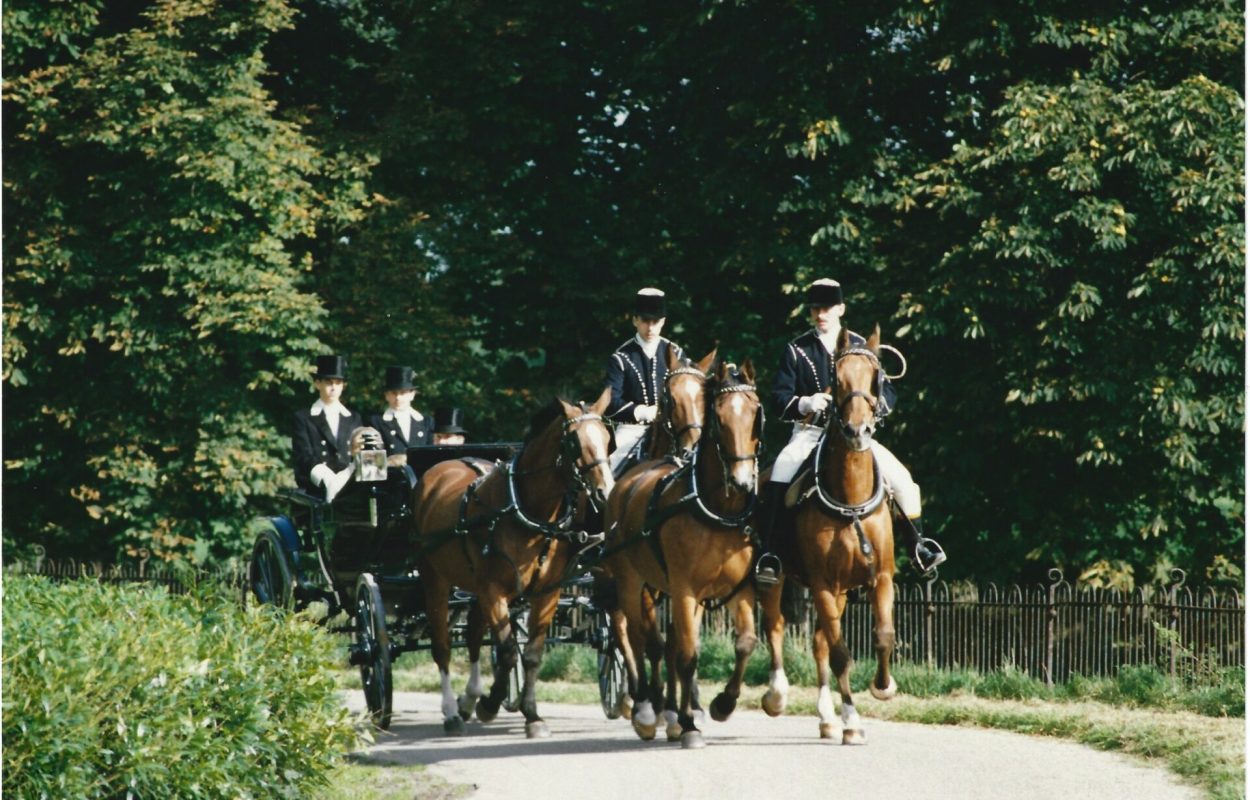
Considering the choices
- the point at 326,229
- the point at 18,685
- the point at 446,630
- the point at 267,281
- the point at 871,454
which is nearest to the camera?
the point at 18,685

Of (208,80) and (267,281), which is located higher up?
(208,80)

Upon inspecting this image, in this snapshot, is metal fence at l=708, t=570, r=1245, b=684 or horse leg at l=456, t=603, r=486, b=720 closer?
horse leg at l=456, t=603, r=486, b=720

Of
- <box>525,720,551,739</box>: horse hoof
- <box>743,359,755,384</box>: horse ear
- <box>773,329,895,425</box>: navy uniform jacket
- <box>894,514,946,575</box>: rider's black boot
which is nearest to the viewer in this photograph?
<box>743,359,755,384</box>: horse ear

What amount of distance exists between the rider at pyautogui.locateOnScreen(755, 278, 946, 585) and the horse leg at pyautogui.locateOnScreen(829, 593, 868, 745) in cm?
54

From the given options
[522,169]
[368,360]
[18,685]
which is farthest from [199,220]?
[18,685]

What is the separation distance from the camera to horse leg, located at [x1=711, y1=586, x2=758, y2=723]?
10953 millimetres

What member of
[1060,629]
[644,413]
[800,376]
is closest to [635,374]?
[644,413]

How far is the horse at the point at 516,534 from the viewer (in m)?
10.9

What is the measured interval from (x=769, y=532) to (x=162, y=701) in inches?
194

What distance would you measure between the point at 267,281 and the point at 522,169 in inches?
181

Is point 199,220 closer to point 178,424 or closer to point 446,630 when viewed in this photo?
point 178,424

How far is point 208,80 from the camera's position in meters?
21.8

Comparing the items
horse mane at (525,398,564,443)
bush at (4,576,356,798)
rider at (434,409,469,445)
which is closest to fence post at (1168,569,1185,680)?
horse mane at (525,398,564,443)

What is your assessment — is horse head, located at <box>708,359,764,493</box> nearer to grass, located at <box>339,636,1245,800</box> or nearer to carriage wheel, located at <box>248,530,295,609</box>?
grass, located at <box>339,636,1245,800</box>
